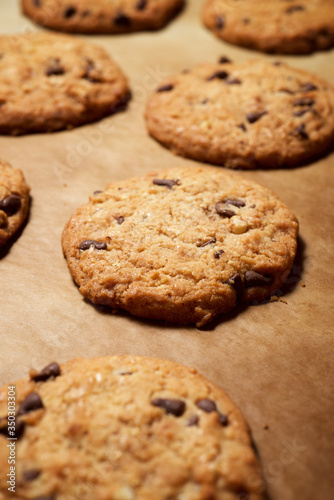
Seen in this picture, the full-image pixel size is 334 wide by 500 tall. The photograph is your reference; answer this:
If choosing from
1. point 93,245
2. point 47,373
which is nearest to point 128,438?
point 47,373

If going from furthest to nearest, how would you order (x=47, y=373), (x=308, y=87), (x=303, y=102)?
1. (x=308, y=87)
2. (x=303, y=102)
3. (x=47, y=373)

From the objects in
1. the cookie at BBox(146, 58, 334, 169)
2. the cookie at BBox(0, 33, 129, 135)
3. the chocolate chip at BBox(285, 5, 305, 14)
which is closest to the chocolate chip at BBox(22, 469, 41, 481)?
the cookie at BBox(146, 58, 334, 169)

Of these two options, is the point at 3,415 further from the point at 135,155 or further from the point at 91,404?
the point at 135,155

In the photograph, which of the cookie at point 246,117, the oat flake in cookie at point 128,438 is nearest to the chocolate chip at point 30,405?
the oat flake in cookie at point 128,438

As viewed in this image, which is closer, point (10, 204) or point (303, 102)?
point (10, 204)

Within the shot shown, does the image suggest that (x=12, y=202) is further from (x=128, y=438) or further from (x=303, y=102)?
(x=303, y=102)

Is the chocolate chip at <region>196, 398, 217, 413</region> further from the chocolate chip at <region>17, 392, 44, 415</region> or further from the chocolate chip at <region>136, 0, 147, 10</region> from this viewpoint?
the chocolate chip at <region>136, 0, 147, 10</region>

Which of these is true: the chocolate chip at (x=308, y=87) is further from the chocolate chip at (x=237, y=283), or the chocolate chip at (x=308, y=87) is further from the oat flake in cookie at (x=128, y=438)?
the oat flake in cookie at (x=128, y=438)
